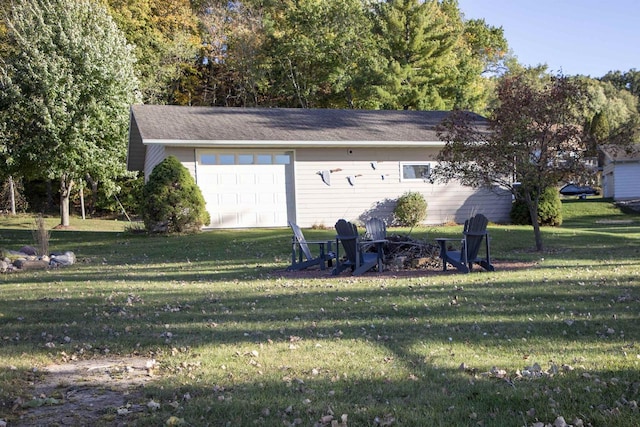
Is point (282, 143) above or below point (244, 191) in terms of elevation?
above

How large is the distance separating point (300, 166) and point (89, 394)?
51.4 feet

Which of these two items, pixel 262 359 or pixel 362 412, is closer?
pixel 362 412

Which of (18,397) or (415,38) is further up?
(415,38)

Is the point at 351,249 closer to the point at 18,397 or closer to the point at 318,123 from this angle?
the point at 18,397

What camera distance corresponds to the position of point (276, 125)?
67.3ft

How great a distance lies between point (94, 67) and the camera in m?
23.0

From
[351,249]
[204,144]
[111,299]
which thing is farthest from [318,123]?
[111,299]

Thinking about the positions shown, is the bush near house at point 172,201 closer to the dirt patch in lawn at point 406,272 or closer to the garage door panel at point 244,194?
the garage door panel at point 244,194

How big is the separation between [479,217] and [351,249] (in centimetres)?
→ 232

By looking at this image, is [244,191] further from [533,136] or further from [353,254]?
[533,136]

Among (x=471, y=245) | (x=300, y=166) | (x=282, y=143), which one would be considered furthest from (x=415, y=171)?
(x=471, y=245)

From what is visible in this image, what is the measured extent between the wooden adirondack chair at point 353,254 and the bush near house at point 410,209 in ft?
29.1

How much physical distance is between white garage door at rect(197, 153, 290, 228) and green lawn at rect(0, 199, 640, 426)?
303 inches

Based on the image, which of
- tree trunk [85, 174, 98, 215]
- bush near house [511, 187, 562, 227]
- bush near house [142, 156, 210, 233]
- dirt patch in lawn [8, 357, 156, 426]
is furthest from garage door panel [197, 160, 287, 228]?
tree trunk [85, 174, 98, 215]
